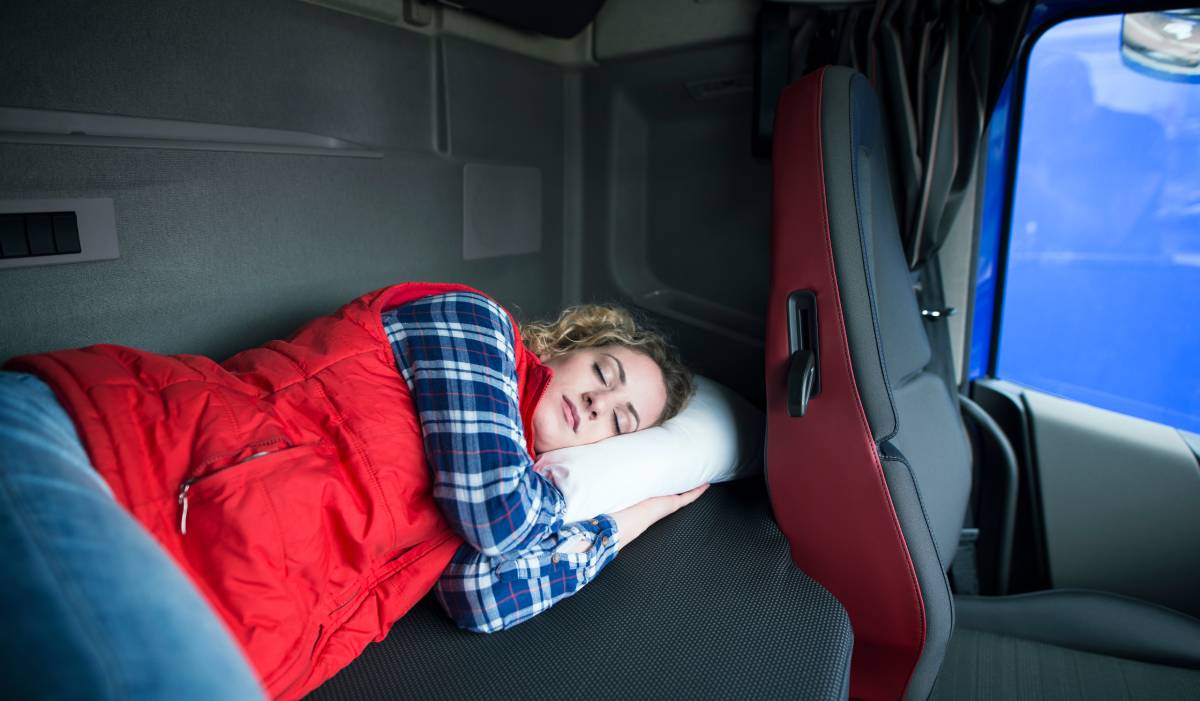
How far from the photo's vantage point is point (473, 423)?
4.03ft

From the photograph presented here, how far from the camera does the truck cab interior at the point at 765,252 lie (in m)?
1.23

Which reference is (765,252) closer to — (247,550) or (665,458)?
(665,458)

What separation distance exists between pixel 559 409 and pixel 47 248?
0.93 meters

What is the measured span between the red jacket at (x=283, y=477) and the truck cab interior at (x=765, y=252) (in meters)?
0.11

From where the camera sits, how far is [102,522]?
2.51 ft

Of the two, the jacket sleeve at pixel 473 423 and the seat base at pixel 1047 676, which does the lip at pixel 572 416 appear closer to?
the jacket sleeve at pixel 473 423

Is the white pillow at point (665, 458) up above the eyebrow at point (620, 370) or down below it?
below

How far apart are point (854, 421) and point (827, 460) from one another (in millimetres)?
106

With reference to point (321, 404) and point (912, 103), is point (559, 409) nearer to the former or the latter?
point (321, 404)

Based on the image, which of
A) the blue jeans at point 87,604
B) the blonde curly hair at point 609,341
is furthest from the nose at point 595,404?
the blue jeans at point 87,604

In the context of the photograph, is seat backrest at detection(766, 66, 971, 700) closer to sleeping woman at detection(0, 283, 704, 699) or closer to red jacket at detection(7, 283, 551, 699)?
sleeping woman at detection(0, 283, 704, 699)

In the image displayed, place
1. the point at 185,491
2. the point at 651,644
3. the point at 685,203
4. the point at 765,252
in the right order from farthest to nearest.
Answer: the point at 685,203 < the point at 765,252 < the point at 651,644 < the point at 185,491

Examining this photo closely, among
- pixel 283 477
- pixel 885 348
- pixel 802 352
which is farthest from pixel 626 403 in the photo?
pixel 283 477

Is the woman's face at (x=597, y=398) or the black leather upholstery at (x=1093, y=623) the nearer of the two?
the woman's face at (x=597, y=398)
